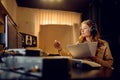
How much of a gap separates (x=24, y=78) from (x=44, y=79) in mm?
73

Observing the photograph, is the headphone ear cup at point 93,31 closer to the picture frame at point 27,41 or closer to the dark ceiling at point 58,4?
the picture frame at point 27,41

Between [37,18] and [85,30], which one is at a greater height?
[37,18]

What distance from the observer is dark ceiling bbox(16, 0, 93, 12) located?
15.1ft

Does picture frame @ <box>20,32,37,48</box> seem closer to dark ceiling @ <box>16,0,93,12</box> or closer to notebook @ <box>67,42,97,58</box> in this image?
dark ceiling @ <box>16,0,93,12</box>

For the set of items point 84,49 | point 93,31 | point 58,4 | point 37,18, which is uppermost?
point 58,4

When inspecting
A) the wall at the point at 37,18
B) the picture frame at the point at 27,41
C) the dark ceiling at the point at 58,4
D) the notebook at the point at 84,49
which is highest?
the dark ceiling at the point at 58,4

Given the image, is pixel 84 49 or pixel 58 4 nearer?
pixel 84 49

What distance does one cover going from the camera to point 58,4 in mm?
4828

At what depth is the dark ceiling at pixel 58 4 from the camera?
4.59 metres

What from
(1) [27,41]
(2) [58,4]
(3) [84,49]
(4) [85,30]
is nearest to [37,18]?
(2) [58,4]

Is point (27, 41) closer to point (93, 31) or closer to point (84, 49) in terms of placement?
point (93, 31)

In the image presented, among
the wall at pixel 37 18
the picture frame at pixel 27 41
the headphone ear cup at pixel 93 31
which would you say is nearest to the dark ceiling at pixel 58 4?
the wall at pixel 37 18

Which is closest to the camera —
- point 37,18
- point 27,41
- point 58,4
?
point 27,41

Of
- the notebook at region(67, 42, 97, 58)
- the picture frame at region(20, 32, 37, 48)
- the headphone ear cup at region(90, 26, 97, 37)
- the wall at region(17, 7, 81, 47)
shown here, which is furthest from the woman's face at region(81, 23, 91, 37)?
the wall at region(17, 7, 81, 47)
